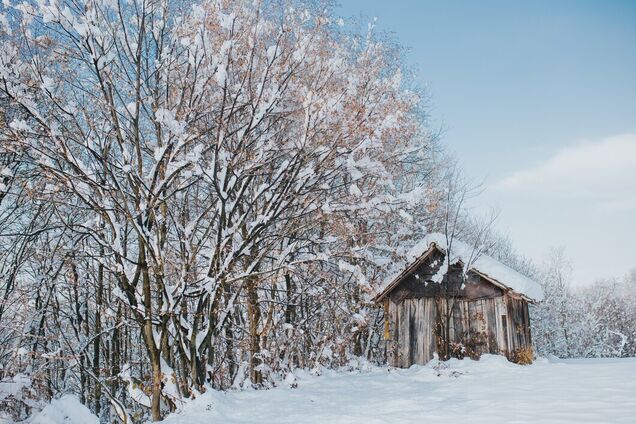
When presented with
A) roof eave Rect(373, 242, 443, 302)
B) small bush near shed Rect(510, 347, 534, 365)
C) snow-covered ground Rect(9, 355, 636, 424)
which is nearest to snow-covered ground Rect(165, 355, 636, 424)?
snow-covered ground Rect(9, 355, 636, 424)

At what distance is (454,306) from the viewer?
13.5 metres

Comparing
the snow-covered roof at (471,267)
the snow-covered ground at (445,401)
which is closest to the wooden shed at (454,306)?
the snow-covered roof at (471,267)

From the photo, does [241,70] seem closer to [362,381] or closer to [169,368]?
[169,368]

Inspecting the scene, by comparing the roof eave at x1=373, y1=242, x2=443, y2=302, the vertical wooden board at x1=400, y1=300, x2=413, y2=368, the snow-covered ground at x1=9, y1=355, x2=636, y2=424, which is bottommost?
the snow-covered ground at x1=9, y1=355, x2=636, y2=424

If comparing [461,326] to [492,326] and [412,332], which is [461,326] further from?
[412,332]

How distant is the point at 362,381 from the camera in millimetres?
9719

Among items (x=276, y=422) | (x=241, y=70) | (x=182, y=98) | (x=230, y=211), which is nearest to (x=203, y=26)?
(x=182, y=98)

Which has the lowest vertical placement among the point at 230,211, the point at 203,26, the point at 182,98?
the point at 230,211

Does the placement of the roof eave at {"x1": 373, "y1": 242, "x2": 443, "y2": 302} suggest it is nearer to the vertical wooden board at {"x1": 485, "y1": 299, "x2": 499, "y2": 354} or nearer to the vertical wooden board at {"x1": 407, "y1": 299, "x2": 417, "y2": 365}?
the vertical wooden board at {"x1": 407, "y1": 299, "x2": 417, "y2": 365}

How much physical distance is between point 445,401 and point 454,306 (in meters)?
7.07

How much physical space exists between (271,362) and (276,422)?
5.39 metres

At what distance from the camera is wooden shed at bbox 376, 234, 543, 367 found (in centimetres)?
1271

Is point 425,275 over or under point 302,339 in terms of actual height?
over

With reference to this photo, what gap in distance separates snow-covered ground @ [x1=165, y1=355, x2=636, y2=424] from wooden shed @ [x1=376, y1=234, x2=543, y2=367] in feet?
9.85
